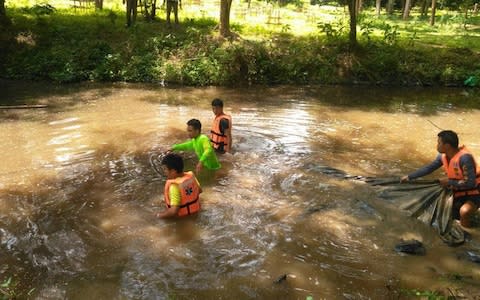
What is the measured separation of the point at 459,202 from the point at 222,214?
12.4 ft

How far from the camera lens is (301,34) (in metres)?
21.3

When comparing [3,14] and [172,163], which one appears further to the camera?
[3,14]

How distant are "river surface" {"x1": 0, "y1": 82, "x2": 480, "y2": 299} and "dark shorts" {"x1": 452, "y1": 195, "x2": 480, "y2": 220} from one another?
1.61ft

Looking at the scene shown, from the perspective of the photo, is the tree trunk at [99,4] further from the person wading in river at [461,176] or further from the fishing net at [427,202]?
the person wading in river at [461,176]

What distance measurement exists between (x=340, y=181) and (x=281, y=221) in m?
2.09

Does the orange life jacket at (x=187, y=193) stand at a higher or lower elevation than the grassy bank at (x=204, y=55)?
lower

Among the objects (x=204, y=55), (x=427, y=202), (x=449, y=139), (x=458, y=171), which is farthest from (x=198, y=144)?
(x=204, y=55)

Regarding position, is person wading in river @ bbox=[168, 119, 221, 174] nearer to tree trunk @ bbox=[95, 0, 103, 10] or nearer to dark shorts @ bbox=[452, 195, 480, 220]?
dark shorts @ bbox=[452, 195, 480, 220]

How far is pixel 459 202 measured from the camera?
6.83 metres

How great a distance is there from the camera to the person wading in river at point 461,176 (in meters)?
6.54

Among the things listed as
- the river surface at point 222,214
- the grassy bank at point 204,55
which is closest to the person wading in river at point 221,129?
the river surface at point 222,214

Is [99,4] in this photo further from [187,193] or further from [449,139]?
[449,139]

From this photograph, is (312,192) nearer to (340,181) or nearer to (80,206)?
(340,181)

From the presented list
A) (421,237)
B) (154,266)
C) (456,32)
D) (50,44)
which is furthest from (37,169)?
(456,32)
